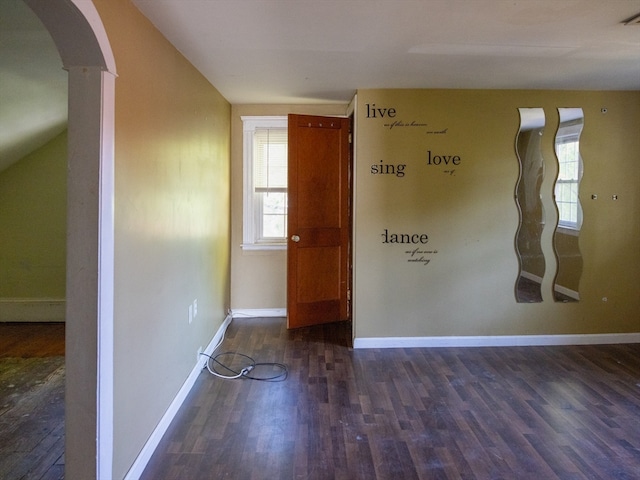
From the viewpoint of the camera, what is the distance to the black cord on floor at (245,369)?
330cm

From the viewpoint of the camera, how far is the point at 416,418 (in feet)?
8.91

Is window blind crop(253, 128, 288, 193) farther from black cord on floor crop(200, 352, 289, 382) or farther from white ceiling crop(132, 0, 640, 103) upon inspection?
black cord on floor crop(200, 352, 289, 382)

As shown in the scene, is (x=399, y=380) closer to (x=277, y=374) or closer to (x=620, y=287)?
(x=277, y=374)

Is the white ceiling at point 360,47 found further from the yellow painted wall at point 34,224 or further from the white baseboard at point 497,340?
the white baseboard at point 497,340

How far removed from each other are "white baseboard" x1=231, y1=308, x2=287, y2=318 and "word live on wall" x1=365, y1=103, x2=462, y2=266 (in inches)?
63.2

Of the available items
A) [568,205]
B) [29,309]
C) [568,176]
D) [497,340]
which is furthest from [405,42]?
[29,309]

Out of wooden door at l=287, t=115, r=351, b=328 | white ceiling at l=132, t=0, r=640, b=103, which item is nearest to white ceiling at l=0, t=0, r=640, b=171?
white ceiling at l=132, t=0, r=640, b=103

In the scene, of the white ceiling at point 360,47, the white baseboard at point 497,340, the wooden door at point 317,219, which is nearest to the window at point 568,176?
the white ceiling at point 360,47

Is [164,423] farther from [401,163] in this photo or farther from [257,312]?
[401,163]

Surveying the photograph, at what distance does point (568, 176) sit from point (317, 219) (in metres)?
2.37

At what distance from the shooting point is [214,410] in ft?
9.21

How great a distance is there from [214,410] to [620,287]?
12.4ft

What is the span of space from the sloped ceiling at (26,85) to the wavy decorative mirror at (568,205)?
13.1ft

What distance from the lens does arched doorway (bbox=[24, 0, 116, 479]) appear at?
1.67 m
